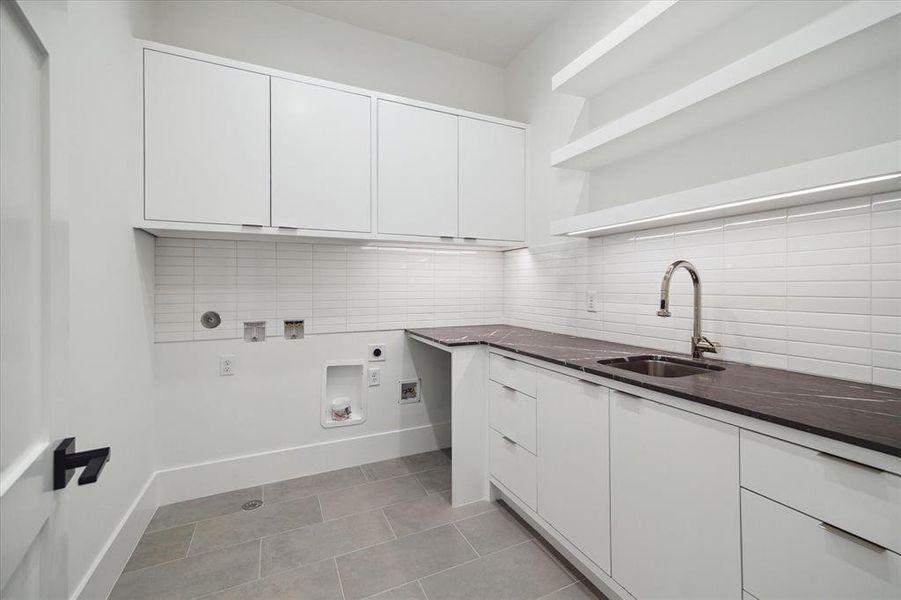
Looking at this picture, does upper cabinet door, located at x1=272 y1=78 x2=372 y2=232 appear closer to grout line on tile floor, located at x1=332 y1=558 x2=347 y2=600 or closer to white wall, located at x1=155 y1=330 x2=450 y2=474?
white wall, located at x1=155 y1=330 x2=450 y2=474

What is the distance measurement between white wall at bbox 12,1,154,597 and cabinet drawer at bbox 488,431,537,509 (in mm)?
1624

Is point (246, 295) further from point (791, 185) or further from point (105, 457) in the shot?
point (791, 185)

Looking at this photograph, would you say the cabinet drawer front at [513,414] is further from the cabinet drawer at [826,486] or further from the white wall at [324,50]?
the white wall at [324,50]

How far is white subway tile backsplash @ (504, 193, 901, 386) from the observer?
1.19m

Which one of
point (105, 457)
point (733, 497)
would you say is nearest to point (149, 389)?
point (105, 457)

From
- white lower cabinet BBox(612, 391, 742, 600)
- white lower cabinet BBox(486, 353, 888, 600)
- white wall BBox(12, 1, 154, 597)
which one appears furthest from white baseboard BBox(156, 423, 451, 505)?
white lower cabinet BBox(612, 391, 742, 600)

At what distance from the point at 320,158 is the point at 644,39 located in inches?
64.9

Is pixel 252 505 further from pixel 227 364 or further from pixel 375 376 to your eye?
pixel 375 376

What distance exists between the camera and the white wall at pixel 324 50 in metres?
2.14

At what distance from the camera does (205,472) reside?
2195 mm

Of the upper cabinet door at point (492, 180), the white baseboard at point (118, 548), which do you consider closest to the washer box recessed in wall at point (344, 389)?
the white baseboard at point (118, 548)

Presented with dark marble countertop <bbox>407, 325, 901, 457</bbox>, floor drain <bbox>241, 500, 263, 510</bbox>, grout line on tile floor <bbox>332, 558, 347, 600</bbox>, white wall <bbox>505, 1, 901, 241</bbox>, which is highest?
white wall <bbox>505, 1, 901, 241</bbox>

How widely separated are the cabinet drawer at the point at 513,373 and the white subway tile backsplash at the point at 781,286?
2.02 feet

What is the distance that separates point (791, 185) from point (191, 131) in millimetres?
2433
